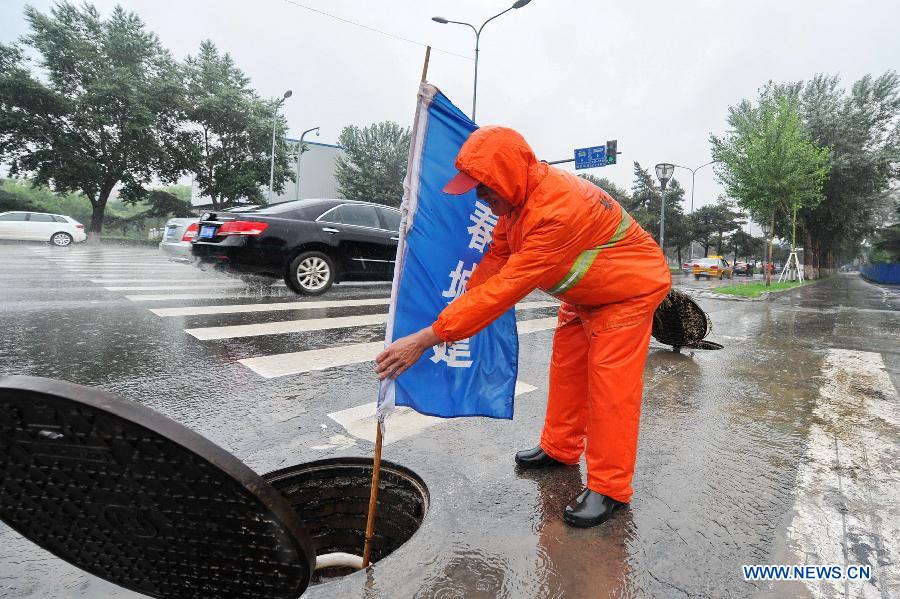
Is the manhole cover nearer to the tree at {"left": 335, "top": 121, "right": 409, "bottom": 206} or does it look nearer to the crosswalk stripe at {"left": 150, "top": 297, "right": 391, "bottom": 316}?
the crosswalk stripe at {"left": 150, "top": 297, "right": 391, "bottom": 316}

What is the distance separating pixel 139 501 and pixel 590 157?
23238 mm

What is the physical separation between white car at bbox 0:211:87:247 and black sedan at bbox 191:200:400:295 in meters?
19.3

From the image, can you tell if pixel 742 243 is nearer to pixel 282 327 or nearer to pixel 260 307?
pixel 260 307

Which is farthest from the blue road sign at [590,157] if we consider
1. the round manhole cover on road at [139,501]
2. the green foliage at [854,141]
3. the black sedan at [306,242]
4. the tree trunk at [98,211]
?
the tree trunk at [98,211]

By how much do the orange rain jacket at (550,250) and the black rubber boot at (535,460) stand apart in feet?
2.56

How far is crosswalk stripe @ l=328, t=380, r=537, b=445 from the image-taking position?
282 centimetres

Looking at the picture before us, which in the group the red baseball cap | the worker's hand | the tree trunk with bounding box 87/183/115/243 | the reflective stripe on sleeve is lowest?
the worker's hand

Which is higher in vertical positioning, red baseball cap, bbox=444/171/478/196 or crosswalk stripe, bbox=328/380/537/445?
red baseball cap, bbox=444/171/478/196

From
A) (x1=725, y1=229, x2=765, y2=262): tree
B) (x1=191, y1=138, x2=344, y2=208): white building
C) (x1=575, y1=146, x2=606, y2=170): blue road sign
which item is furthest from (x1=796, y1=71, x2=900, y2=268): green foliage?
(x1=191, y1=138, x2=344, y2=208): white building

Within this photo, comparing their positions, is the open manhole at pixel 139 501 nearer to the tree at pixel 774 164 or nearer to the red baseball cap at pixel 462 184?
the red baseball cap at pixel 462 184

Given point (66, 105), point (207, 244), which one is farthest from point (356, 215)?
point (66, 105)

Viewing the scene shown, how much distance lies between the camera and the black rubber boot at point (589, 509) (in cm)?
198

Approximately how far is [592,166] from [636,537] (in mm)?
22306

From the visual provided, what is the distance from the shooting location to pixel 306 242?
7.76 m
